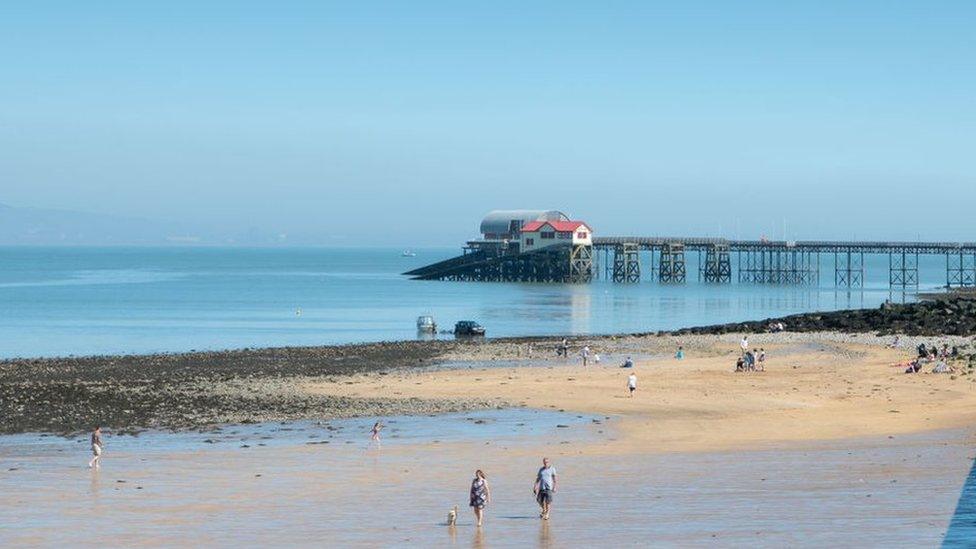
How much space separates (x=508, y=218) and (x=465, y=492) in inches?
5201

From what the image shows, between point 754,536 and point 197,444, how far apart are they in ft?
50.2

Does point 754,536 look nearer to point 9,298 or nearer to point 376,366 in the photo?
point 376,366

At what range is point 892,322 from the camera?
6962 cm

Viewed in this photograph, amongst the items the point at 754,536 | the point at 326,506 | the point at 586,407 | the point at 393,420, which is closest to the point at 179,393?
the point at 393,420

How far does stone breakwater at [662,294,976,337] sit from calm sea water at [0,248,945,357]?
34.5ft

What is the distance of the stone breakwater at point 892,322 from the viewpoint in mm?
65750

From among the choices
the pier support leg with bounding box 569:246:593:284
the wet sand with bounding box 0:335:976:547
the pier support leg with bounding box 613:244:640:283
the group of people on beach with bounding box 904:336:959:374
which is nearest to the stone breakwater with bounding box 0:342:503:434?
the wet sand with bounding box 0:335:976:547

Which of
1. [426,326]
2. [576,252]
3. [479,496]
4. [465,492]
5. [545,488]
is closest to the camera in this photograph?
[479,496]

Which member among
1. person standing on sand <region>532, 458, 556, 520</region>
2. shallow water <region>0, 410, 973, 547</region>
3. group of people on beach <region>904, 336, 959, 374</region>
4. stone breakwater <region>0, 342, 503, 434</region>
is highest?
group of people on beach <region>904, 336, 959, 374</region>

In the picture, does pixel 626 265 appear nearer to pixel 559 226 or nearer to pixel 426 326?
pixel 559 226

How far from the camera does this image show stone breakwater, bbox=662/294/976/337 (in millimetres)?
65750

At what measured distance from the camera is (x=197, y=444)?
1272 inches

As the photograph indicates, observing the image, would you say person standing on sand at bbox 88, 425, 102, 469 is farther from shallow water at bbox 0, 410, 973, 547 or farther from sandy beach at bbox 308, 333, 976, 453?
sandy beach at bbox 308, 333, 976, 453

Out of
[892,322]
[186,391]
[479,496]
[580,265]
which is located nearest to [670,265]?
[580,265]
